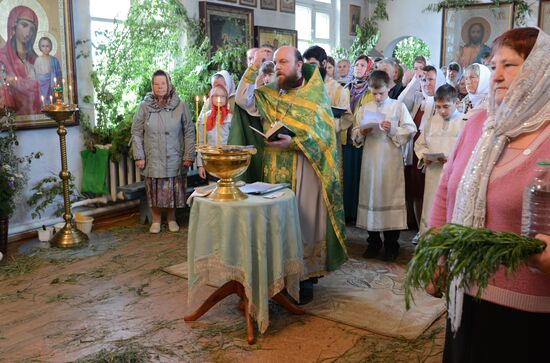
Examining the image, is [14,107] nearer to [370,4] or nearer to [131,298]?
[131,298]

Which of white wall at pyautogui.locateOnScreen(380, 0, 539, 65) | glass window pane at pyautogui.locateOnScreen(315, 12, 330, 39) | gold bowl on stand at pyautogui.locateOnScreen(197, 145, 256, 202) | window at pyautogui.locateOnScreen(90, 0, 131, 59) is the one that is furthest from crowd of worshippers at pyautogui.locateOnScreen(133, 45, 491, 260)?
white wall at pyautogui.locateOnScreen(380, 0, 539, 65)

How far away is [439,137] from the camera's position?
4906 mm

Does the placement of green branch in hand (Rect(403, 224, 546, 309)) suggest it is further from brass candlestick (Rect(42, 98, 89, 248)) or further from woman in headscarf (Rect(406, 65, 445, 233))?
brass candlestick (Rect(42, 98, 89, 248))

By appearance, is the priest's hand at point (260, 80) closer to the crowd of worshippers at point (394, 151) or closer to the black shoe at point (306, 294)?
the crowd of worshippers at point (394, 151)

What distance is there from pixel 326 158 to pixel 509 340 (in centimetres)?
237

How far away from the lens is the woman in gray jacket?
615 cm

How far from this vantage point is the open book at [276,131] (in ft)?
12.6

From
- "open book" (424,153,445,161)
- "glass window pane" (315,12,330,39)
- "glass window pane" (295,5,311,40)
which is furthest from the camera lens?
"glass window pane" (315,12,330,39)

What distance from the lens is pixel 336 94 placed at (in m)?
5.04

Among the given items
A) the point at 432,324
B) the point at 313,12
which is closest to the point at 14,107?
the point at 432,324

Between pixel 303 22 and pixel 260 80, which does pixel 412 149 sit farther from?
pixel 303 22

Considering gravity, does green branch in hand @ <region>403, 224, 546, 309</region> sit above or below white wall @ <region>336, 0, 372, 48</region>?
below

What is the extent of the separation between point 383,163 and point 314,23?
699 centimetres

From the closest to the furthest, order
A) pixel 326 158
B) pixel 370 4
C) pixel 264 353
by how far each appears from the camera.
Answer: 1. pixel 264 353
2. pixel 326 158
3. pixel 370 4
